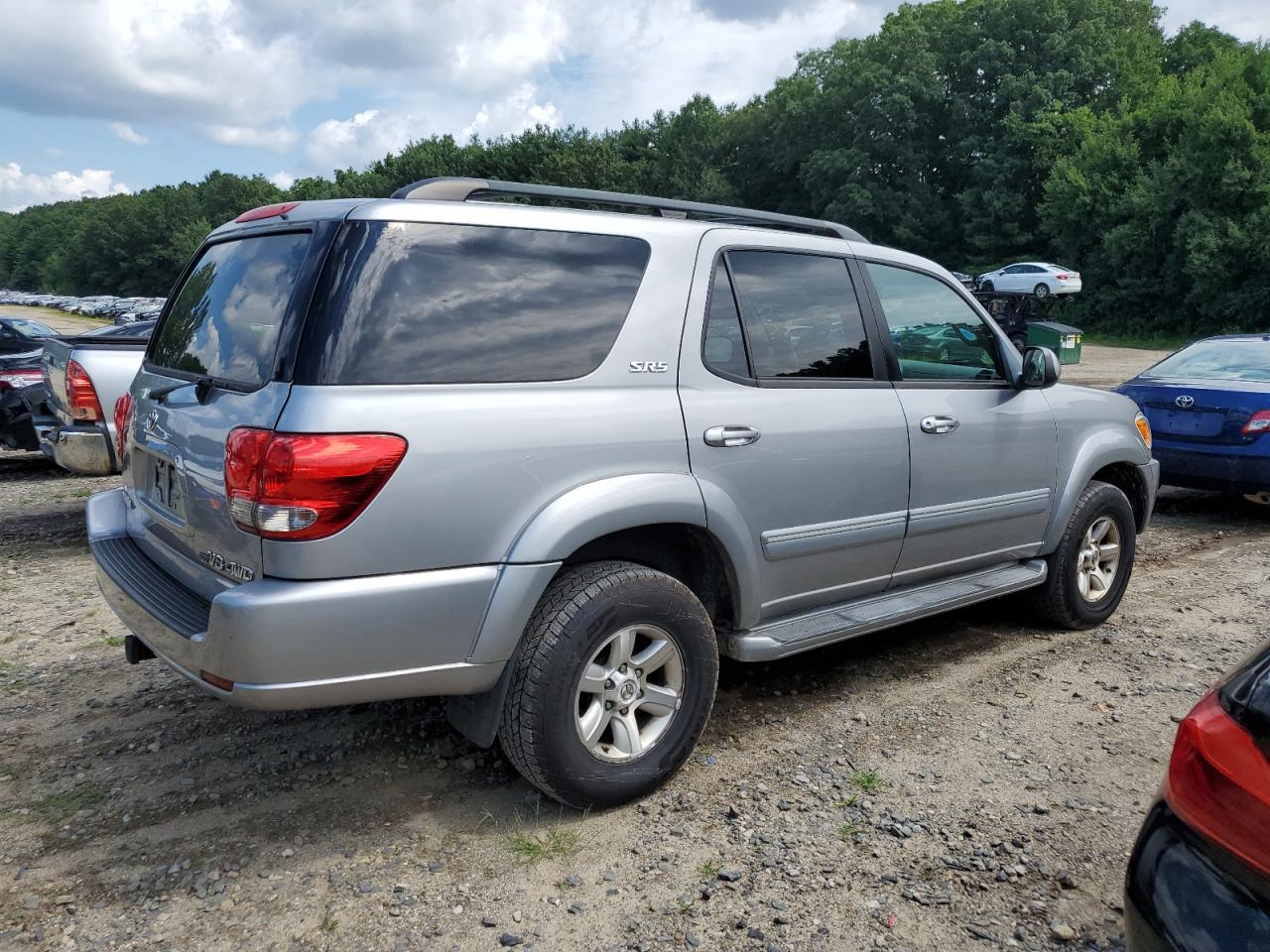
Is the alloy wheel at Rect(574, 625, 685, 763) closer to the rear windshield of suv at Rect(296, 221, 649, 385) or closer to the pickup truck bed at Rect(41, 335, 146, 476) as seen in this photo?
the rear windshield of suv at Rect(296, 221, 649, 385)

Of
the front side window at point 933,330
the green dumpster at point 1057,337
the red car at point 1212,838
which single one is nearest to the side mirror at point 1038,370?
the front side window at point 933,330

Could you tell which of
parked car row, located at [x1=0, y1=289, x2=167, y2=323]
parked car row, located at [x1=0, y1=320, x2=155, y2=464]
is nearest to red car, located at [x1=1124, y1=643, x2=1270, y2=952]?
parked car row, located at [x1=0, y1=320, x2=155, y2=464]

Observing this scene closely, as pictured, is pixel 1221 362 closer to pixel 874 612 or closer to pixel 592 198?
pixel 874 612

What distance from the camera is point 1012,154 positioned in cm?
4503

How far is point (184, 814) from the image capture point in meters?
3.09

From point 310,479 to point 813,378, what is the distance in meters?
1.90

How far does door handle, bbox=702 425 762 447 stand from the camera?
3222mm

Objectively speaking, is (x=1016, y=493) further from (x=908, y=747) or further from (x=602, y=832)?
(x=602, y=832)

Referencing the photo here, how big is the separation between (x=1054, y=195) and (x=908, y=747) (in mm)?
35996

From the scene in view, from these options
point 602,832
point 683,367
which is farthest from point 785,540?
point 602,832

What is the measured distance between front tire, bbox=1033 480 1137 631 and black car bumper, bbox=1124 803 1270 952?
3.04m

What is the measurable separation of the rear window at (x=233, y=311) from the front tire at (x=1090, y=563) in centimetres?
366

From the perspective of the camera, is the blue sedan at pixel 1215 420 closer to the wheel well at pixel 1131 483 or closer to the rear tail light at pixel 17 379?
the wheel well at pixel 1131 483

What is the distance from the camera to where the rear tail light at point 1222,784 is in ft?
5.34
